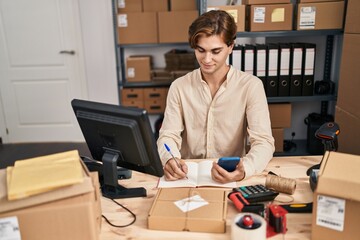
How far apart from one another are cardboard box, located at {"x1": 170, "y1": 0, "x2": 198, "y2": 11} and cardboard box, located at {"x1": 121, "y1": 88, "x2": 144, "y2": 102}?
2.50ft

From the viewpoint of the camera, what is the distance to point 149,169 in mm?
1221

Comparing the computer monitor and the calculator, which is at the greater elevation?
the computer monitor

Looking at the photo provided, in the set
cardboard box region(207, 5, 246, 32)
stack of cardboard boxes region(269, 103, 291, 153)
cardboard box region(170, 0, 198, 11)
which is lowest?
stack of cardboard boxes region(269, 103, 291, 153)

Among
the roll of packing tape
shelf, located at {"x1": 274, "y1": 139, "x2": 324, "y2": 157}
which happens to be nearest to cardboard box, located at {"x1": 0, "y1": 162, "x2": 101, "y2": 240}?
the roll of packing tape

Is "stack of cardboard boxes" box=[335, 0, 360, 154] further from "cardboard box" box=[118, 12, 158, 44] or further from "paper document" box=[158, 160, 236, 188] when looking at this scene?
"cardboard box" box=[118, 12, 158, 44]

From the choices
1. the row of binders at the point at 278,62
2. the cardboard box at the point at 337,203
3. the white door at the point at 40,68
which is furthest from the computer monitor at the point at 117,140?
the white door at the point at 40,68

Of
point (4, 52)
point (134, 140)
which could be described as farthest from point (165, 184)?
point (4, 52)

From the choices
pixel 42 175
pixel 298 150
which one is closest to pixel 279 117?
pixel 298 150

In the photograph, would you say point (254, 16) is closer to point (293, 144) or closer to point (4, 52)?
point (293, 144)

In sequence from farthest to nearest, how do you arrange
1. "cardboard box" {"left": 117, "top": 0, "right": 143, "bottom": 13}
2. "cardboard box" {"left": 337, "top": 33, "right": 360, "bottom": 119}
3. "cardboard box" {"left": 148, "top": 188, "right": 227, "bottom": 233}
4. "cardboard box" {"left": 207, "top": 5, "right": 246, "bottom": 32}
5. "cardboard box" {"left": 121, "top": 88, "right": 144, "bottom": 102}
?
1. "cardboard box" {"left": 121, "top": 88, "right": 144, "bottom": 102}
2. "cardboard box" {"left": 117, "top": 0, "right": 143, "bottom": 13}
3. "cardboard box" {"left": 207, "top": 5, "right": 246, "bottom": 32}
4. "cardboard box" {"left": 337, "top": 33, "right": 360, "bottom": 119}
5. "cardboard box" {"left": 148, "top": 188, "right": 227, "bottom": 233}

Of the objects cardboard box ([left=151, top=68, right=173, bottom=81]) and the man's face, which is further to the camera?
cardboard box ([left=151, top=68, right=173, bottom=81])

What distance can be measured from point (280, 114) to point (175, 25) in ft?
3.80

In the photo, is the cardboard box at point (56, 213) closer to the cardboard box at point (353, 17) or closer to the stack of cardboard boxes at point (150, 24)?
the cardboard box at point (353, 17)

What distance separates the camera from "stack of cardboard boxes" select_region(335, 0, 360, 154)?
2.22 m
